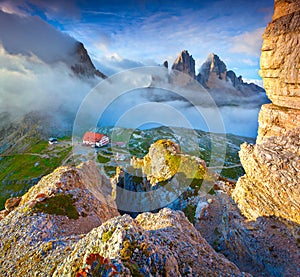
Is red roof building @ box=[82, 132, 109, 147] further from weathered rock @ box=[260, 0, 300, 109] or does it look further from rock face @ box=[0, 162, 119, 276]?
weathered rock @ box=[260, 0, 300, 109]

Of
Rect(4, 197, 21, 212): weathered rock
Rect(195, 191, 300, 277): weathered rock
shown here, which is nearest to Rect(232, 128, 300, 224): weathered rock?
Rect(195, 191, 300, 277): weathered rock

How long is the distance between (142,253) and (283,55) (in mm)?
24915

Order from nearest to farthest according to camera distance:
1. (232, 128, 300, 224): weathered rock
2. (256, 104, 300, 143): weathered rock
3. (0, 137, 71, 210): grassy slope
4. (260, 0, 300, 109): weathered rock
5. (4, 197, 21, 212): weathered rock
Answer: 1. (232, 128, 300, 224): weathered rock
2. (260, 0, 300, 109): weathered rock
3. (256, 104, 300, 143): weathered rock
4. (4, 197, 21, 212): weathered rock
5. (0, 137, 71, 210): grassy slope

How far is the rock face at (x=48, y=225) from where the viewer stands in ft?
39.0

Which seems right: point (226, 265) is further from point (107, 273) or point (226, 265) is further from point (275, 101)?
point (275, 101)

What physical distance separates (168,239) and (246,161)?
48.3 feet

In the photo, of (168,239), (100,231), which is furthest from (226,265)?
(100,231)

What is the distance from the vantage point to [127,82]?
55.5 meters

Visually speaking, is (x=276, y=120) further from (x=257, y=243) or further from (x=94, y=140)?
(x=94, y=140)

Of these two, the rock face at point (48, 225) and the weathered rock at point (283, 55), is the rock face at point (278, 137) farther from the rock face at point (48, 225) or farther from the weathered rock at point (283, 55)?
the rock face at point (48, 225)

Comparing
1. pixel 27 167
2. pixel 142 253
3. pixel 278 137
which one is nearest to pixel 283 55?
pixel 278 137

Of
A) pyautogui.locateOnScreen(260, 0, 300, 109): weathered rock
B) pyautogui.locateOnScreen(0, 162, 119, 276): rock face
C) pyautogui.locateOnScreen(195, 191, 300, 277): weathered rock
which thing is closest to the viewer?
pyautogui.locateOnScreen(0, 162, 119, 276): rock face

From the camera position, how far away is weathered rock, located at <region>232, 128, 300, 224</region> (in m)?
17.4

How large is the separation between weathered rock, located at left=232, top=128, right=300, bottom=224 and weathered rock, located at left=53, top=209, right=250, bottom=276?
9.79 m
